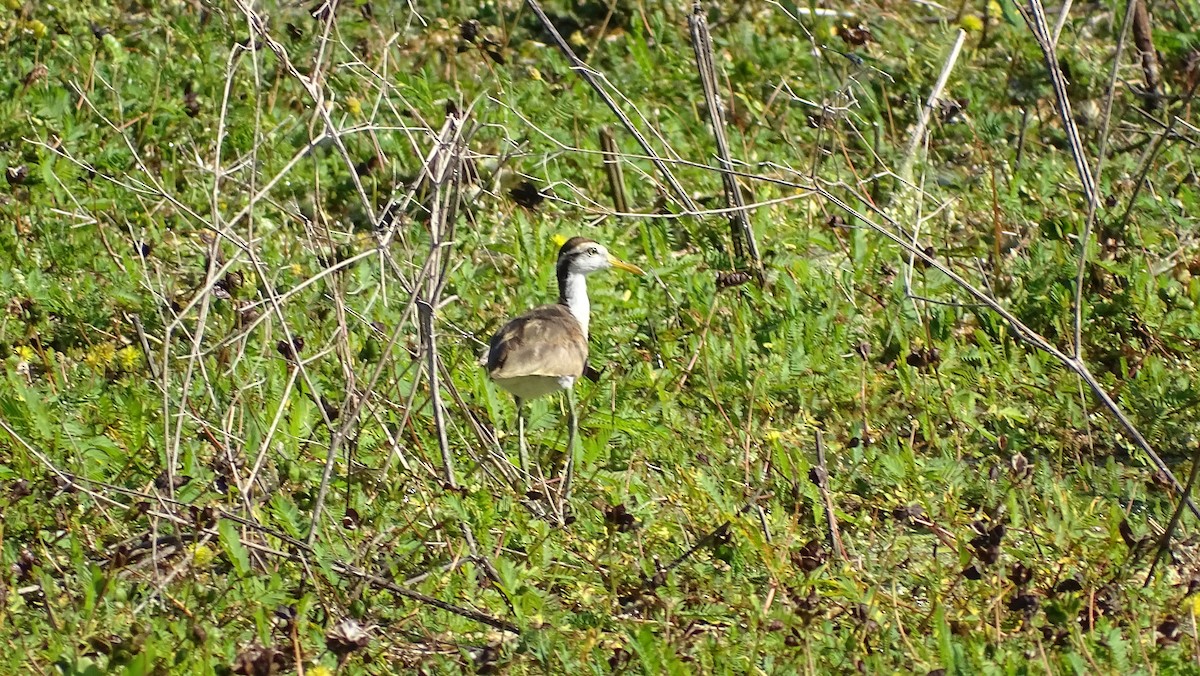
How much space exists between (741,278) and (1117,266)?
1530 mm

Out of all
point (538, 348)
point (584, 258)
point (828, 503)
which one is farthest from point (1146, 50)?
point (828, 503)

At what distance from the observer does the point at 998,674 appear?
14.2 ft

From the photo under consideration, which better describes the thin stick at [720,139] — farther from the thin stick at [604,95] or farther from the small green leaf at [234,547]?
the small green leaf at [234,547]

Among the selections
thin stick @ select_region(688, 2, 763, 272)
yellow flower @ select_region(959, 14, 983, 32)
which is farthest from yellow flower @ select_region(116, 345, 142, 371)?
yellow flower @ select_region(959, 14, 983, 32)

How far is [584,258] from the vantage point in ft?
22.5

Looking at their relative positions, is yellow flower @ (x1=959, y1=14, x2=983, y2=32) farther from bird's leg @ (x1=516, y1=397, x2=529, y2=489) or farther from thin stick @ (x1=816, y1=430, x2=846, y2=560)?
thin stick @ (x1=816, y1=430, x2=846, y2=560)

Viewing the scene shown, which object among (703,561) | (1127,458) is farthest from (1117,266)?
(703,561)

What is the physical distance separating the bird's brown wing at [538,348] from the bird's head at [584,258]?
577mm

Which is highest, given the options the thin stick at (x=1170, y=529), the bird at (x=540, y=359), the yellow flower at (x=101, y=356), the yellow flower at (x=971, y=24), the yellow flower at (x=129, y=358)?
the thin stick at (x=1170, y=529)

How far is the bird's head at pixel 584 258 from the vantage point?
6.85 metres

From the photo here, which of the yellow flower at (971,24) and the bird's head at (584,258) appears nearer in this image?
the bird's head at (584,258)

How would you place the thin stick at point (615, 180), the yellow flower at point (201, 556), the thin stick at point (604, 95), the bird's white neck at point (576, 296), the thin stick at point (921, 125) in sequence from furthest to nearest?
1. the thin stick at point (615, 180)
2. the thin stick at point (921, 125)
3. the bird's white neck at point (576, 296)
4. the thin stick at point (604, 95)
5. the yellow flower at point (201, 556)

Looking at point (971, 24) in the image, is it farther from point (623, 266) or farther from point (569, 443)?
point (569, 443)

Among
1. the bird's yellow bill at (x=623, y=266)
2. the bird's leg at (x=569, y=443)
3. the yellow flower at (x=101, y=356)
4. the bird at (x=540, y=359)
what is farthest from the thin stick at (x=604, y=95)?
the yellow flower at (x=101, y=356)
